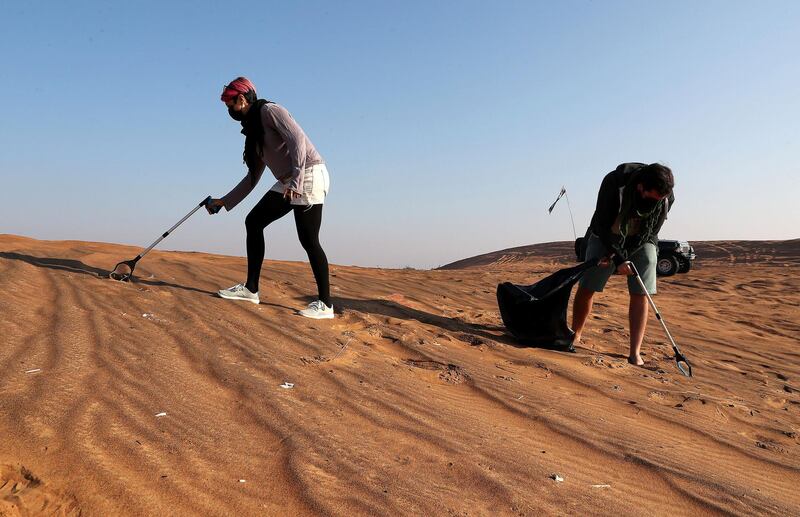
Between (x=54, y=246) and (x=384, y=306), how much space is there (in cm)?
485

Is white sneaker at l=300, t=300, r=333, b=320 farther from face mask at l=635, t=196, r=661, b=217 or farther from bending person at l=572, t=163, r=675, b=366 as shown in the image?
face mask at l=635, t=196, r=661, b=217

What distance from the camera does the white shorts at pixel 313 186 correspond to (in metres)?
4.30

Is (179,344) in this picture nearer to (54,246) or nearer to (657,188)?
(657,188)

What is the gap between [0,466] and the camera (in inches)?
68.6

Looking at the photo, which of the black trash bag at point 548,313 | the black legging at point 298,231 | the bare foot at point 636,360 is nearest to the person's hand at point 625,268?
the black trash bag at point 548,313

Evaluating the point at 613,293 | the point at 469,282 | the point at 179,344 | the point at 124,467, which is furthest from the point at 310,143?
the point at 613,293

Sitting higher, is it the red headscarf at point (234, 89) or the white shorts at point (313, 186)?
the red headscarf at point (234, 89)

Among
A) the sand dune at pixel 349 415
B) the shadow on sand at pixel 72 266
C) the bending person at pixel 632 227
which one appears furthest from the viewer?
the shadow on sand at pixel 72 266

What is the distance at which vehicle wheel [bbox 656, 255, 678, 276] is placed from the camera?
12555mm

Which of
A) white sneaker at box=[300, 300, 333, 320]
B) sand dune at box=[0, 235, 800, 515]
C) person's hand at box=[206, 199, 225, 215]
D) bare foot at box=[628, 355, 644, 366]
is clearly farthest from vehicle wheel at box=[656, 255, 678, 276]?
person's hand at box=[206, 199, 225, 215]

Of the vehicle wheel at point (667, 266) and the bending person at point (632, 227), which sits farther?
the vehicle wheel at point (667, 266)

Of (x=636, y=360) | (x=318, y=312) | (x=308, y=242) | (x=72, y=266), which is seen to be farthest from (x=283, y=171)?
(x=636, y=360)

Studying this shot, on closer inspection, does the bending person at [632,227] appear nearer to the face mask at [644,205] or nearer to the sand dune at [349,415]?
the face mask at [644,205]

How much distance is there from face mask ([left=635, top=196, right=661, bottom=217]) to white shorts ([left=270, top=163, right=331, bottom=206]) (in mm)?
2344
